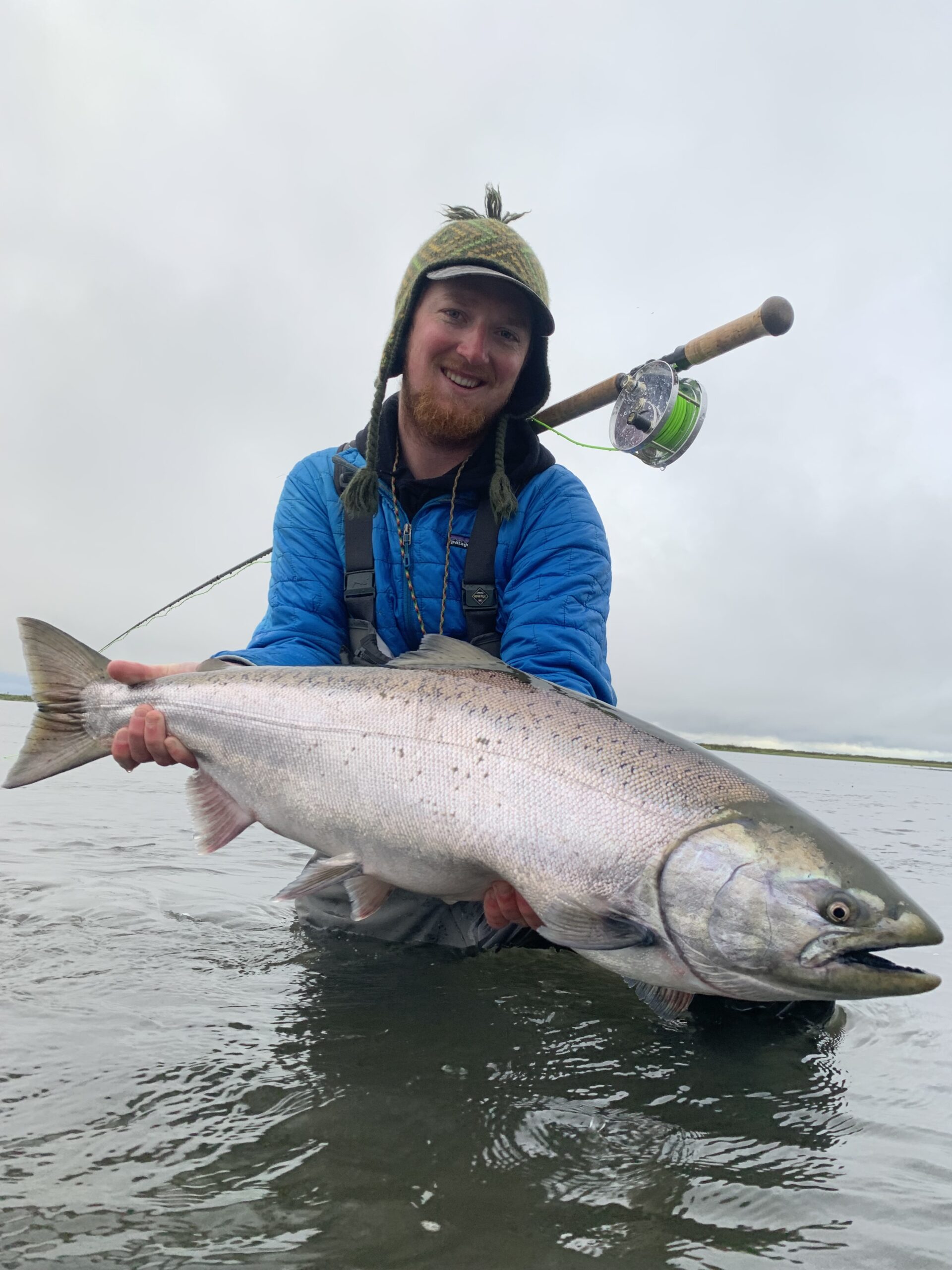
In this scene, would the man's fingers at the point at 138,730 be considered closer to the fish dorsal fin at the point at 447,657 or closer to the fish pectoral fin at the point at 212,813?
the fish pectoral fin at the point at 212,813

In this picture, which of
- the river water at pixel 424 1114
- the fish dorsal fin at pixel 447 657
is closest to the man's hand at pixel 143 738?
the river water at pixel 424 1114

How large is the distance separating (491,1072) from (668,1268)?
0.91 metres

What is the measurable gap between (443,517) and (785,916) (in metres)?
2.65

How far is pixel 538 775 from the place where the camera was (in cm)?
264

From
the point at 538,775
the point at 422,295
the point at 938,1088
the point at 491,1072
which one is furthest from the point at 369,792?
the point at 422,295

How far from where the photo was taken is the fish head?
2244mm

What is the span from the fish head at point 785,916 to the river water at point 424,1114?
45cm

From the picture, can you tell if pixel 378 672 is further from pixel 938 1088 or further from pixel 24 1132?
pixel 938 1088

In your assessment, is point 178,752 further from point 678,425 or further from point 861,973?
point 678,425

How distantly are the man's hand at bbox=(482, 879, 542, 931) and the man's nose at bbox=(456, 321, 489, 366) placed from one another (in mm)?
2644

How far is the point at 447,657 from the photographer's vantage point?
3.09 meters

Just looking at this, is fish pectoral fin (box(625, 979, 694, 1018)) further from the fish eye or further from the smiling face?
the smiling face

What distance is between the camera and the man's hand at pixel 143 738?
332 centimetres

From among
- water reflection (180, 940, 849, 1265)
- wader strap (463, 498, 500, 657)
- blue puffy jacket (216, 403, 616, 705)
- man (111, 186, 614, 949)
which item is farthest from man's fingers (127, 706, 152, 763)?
wader strap (463, 498, 500, 657)
